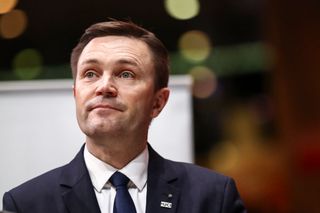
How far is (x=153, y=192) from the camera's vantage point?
174 cm

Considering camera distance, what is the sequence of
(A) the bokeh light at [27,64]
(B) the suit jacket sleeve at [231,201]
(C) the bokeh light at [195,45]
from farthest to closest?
(C) the bokeh light at [195,45]
(A) the bokeh light at [27,64]
(B) the suit jacket sleeve at [231,201]

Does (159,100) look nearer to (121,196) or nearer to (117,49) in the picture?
(117,49)

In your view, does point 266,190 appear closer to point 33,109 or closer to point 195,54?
point 195,54

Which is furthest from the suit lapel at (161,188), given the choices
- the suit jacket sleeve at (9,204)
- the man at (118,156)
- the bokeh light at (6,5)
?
the bokeh light at (6,5)

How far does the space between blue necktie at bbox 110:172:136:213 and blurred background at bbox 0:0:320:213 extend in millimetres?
1186

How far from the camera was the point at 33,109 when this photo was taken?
7.68 ft

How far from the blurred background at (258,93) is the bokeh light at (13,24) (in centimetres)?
14

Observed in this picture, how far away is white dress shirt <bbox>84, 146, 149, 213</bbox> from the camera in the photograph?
1713 millimetres

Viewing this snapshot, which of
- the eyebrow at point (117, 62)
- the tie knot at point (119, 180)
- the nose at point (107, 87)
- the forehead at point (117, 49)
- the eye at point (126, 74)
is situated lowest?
the tie knot at point (119, 180)

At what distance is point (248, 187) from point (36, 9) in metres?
1.44

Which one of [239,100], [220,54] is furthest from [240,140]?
[220,54]

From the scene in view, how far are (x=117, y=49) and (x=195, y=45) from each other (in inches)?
50.4

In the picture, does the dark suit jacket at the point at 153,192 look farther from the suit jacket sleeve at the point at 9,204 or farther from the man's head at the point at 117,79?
the man's head at the point at 117,79

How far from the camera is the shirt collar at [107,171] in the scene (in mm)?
1735
